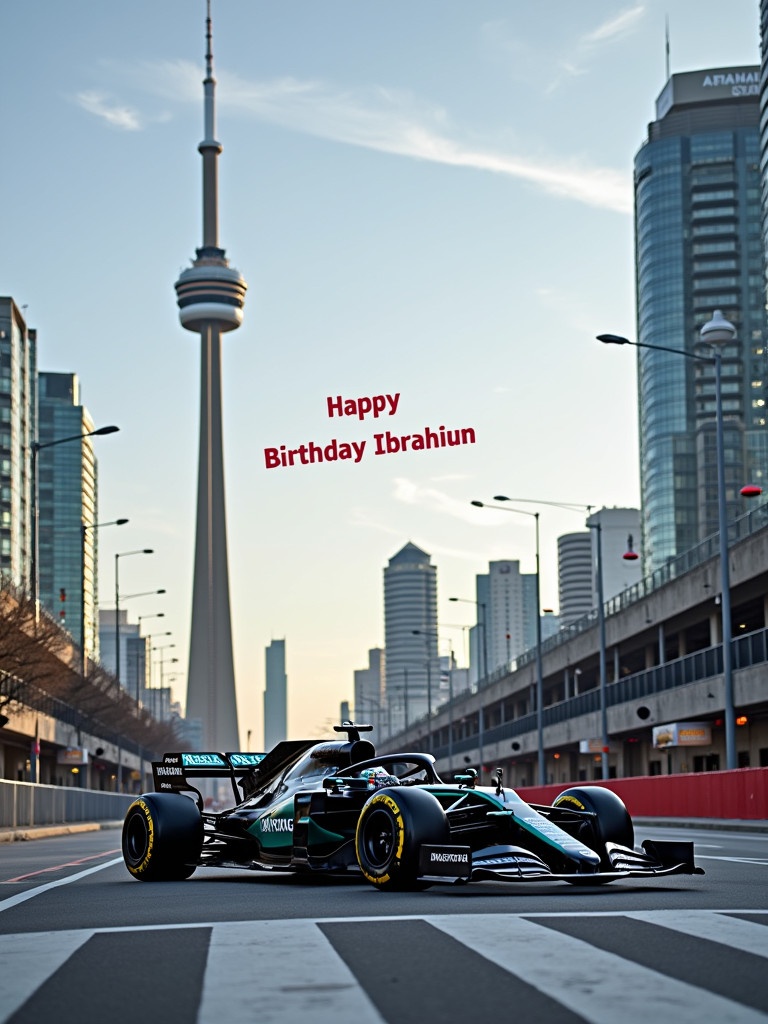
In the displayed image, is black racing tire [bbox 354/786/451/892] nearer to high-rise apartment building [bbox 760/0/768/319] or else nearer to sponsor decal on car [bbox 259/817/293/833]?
sponsor decal on car [bbox 259/817/293/833]

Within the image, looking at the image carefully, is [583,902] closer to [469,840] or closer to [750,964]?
[469,840]

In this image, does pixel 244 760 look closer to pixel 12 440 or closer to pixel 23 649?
pixel 23 649

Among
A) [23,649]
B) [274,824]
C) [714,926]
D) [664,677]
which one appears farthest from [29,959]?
[664,677]

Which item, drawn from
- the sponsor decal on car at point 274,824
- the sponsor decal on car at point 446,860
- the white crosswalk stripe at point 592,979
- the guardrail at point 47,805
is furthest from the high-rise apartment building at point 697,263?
the white crosswalk stripe at point 592,979

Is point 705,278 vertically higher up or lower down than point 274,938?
higher up

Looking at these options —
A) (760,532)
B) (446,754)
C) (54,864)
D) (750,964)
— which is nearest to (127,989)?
(750,964)

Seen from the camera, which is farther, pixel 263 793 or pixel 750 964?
pixel 263 793
